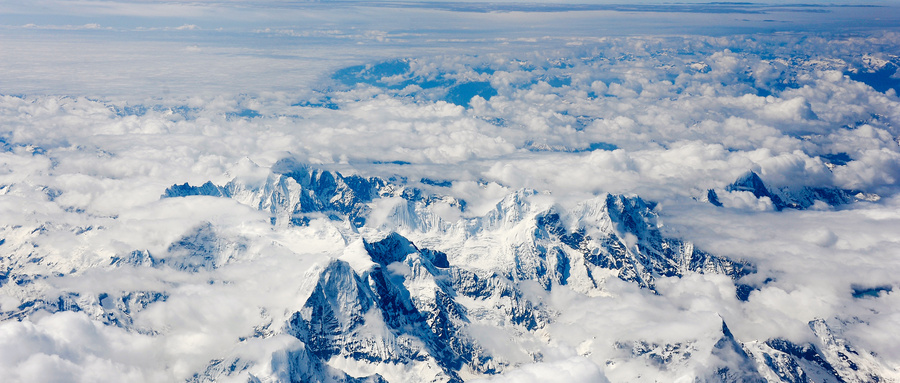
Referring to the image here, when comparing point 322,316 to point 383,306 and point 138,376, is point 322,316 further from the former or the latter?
point 138,376

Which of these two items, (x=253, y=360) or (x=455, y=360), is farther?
(x=455, y=360)

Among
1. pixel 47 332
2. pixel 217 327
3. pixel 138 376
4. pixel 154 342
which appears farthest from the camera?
pixel 217 327

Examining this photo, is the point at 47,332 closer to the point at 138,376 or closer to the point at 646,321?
the point at 138,376

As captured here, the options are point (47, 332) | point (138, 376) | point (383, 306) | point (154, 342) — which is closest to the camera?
point (47, 332)

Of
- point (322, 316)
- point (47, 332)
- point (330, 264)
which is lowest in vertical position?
point (322, 316)

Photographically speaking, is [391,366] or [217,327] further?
[391,366]

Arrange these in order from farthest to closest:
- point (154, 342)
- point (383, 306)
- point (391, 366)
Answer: point (383, 306)
point (391, 366)
point (154, 342)

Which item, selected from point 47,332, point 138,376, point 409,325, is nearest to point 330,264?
point 409,325

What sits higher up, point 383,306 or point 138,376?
point 138,376

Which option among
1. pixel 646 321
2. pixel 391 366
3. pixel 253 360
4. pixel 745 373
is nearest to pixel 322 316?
pixel 391 366
